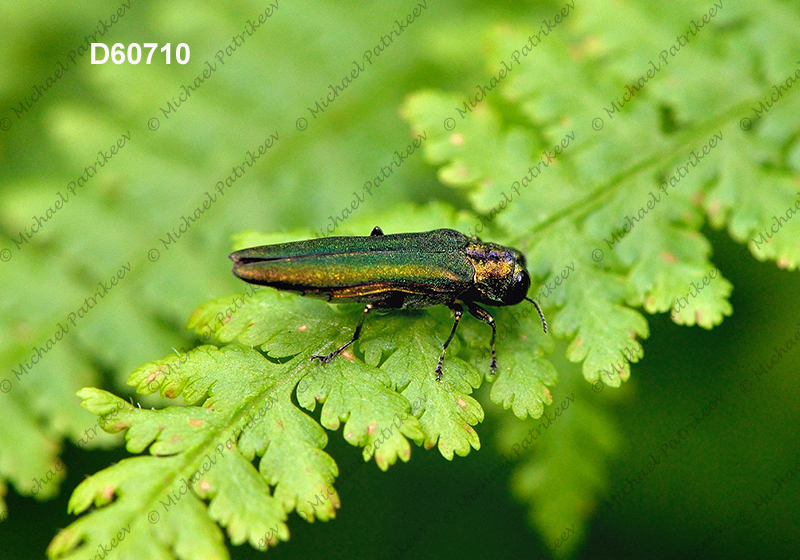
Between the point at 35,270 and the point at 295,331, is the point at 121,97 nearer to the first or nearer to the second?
the point at 35,270

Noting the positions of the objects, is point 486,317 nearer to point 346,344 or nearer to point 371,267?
point 371,267

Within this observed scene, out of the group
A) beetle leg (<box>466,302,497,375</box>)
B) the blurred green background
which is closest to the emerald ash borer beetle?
beetle leg (<box>466,302,497,375</box>)

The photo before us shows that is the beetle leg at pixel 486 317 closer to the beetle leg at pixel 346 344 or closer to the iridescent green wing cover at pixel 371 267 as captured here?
the iridescent green wing cover at pixel 371 267

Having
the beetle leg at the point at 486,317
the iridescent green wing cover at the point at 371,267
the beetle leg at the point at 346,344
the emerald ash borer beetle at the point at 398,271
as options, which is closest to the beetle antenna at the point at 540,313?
the emerald ash borer beetle at the point at 398,271

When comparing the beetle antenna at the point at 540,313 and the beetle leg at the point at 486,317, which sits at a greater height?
the beetle antenna at the point at 540,313

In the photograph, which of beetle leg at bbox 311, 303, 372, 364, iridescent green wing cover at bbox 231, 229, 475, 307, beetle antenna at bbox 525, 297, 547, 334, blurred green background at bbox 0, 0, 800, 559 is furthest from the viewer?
blurred green background at bbox 0, 0, 800, 559

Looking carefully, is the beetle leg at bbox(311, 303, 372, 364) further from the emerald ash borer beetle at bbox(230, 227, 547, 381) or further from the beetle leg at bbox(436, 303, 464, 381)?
the beetle leg at bbox(436, 303, 464, 381)

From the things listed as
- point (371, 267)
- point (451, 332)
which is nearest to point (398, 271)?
point (371, 267)
